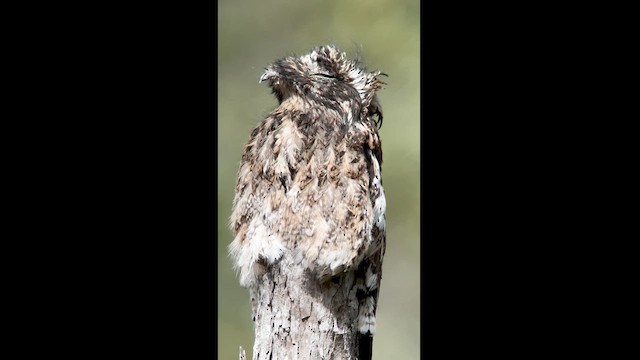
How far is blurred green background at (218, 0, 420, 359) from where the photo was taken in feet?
10.00

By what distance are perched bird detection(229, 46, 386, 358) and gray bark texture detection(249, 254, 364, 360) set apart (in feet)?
0.12

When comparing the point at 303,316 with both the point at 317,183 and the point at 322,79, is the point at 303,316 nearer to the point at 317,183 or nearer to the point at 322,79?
the point at 317,183

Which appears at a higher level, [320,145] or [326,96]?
[326,96]

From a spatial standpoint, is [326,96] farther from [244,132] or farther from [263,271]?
[263,271]

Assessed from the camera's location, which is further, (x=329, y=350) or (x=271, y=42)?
(x=271, y=42)

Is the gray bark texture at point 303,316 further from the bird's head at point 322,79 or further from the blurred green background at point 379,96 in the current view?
the bird's head at point 322,79

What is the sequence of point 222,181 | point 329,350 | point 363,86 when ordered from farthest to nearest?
point 222,181
point 363,86
point 329,350

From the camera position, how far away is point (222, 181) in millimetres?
3125

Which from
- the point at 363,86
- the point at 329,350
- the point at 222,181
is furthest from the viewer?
the point at 222,181

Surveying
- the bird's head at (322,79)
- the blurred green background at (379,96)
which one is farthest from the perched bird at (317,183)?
the blurred green background at (379,96)

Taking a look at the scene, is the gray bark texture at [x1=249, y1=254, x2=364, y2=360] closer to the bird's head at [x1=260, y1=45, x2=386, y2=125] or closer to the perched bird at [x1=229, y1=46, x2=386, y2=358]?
the perched bird at [x1=229, y1=46, x2=386, y2=358]

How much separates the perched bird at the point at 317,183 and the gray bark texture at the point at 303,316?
37 millimetres
